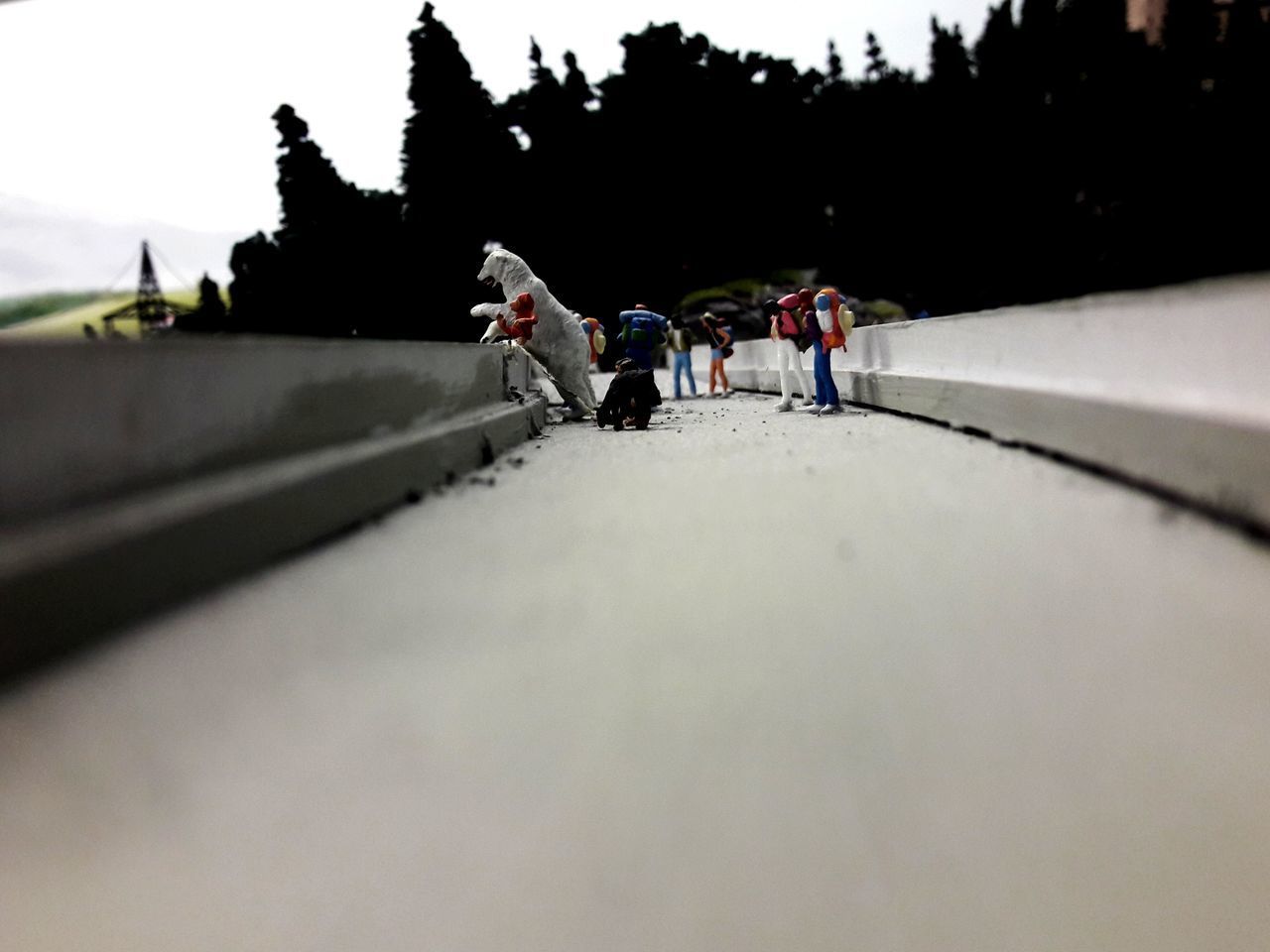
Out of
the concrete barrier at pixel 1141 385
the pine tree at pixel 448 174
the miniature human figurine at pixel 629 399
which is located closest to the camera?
the concrete barrier at pixel 1141 385

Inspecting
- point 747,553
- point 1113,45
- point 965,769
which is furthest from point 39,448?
point 1113,45

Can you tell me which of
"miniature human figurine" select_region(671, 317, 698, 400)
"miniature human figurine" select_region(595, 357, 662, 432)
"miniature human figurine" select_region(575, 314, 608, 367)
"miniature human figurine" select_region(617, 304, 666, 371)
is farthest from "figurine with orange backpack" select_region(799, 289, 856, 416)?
"miniature human figurine" select_region(671, 317, 698, 400)

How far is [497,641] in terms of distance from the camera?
3750 millimetres

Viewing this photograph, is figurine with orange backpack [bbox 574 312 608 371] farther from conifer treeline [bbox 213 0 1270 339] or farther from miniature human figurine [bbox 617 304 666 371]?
conifer treeline [bbox 213 0 1270 339]

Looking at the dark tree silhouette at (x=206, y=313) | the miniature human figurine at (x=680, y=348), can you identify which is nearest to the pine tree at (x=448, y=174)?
the miniature human figurine at (x=680, y=348)

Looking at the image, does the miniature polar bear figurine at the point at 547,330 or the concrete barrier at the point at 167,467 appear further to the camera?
the miniature polar bear figurine at the point at 547,330

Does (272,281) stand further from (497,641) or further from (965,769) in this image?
(965,769)

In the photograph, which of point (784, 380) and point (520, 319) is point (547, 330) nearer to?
point (520, 319)

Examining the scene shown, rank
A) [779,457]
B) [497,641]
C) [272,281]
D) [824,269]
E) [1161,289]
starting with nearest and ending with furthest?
1. [497,641]
2. [1161,289]
3. [779,457]
4. [272,281]
5. [824,269]

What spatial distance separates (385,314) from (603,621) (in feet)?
95.0

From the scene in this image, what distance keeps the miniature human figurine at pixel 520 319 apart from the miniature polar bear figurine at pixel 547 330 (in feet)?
0.32

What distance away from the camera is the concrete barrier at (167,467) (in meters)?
3.61

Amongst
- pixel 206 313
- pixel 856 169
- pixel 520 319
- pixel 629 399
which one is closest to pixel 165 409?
pixel 206 313

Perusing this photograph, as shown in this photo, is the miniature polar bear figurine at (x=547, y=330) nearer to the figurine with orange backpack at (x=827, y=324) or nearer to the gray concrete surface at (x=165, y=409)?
the figurine with orange backpack at (x=827, y=324)
